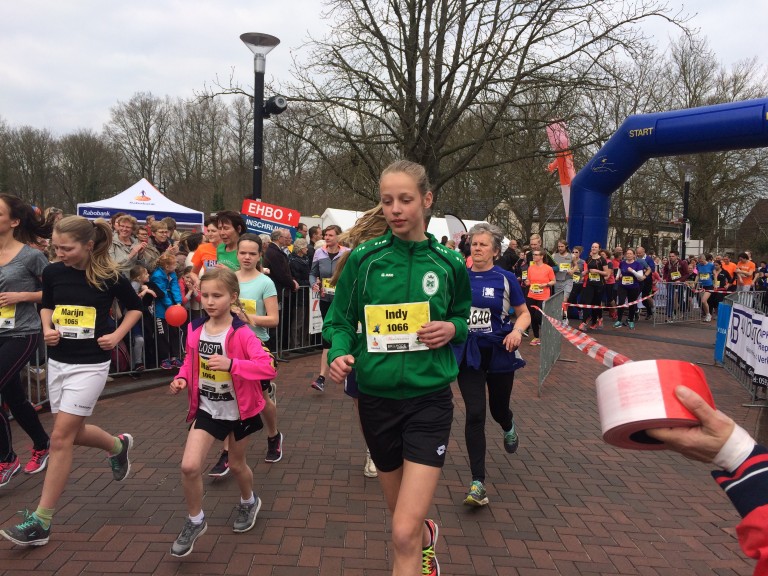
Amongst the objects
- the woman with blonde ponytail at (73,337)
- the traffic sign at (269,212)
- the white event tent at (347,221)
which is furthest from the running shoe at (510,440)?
the white event tent at (347,221)

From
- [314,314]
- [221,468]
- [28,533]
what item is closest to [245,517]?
[221,468]

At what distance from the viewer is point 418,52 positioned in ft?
47.6

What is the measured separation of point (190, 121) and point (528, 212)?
30.0 meters

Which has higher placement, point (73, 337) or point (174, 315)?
point (73, 337)

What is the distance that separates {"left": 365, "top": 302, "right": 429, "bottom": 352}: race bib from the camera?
243cm

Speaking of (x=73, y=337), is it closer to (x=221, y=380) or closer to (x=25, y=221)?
(x=221, y=380)

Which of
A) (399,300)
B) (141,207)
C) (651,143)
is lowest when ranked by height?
(399,300)

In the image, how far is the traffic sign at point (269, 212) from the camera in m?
9.26

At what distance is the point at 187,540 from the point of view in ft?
10.2

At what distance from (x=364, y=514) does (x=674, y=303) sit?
16.2 metres

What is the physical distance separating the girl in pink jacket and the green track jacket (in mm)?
858

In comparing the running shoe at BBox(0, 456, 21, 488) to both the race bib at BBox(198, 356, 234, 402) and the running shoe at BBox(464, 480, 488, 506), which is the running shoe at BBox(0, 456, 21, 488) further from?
the running shoe at BBox(464, 480, 488, 506)

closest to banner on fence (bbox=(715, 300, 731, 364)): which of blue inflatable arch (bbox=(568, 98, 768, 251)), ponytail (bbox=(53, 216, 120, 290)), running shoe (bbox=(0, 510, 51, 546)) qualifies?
blue inflatable arch (bbox=(568, 98, 768, 251))

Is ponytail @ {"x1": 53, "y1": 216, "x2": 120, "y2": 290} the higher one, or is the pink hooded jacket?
ponytail @ {"x1": 53, "y1": 216, "x2": 120, "y2": 290}
